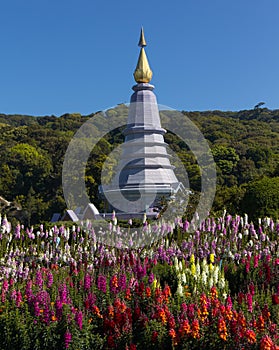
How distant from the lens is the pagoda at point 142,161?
97.5ft

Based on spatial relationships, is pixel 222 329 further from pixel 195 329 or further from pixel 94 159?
pixel 94 159

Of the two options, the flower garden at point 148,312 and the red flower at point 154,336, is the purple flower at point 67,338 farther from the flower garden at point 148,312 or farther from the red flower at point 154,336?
the red flower at point 154,336

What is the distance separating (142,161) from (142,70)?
669 centimetres

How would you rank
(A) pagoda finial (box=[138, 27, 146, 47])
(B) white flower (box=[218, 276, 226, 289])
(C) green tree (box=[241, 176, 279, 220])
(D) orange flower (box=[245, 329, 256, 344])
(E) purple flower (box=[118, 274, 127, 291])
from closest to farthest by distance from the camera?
(D) orange flower (box=[245, 329, 256, 344]), (E) purple flower (box=[118, 274, 127, 291]), (B) white flower (box=[218, 276, 226, 289]), (C) green tree (box=[241, 176, 279, 220]), (A) pagoda finial (box=[138, 27, 146, 47])

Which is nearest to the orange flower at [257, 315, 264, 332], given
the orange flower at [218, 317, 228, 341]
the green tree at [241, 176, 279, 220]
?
the orange flower at [218, 317, 228, 341]

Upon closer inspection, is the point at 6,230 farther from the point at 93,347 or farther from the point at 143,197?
the point at 143,197

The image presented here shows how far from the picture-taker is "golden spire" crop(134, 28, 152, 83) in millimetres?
33062

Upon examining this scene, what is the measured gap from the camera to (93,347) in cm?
662

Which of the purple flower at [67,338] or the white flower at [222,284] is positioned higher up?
the white flower at [222,284]

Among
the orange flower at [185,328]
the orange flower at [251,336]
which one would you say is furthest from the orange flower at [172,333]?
the orange flower at [251,336]

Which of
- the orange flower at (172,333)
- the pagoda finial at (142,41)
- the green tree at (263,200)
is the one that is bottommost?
the orange flower at (172,333)

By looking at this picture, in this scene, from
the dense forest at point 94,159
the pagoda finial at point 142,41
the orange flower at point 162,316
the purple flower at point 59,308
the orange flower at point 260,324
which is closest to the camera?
the orange flower at point 260,324

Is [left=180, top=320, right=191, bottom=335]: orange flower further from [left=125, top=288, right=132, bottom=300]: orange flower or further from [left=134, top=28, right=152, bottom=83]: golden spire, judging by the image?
[left=134, top=28, right=152, bottom=83]: golden spire

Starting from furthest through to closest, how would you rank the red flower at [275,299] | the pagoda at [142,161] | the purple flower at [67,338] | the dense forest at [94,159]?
1. the dense forest at [94,159]
2. the pagoda at [142,161]
3. the red flower at [275,299]
4. the purple flower at [67,338]
